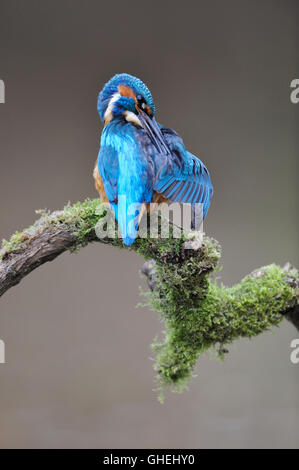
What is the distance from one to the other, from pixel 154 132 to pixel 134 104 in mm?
95

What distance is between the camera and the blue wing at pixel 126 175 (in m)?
1.24

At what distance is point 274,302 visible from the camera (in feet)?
4.65

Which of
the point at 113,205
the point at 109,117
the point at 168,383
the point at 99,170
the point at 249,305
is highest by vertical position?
the point at 109,117

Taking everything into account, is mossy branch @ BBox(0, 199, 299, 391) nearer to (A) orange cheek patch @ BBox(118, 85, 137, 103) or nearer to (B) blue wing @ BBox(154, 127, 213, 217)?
(B) blue wing @ BBox(154, 127, 213, 217)

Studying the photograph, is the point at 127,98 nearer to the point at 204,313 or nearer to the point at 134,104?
the point at 134,104

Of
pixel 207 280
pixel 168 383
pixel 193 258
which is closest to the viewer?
pixel 193 258

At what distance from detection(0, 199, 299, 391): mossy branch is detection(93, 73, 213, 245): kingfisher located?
0.10 m

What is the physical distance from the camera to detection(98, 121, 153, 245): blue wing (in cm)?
124

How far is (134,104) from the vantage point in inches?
53.6

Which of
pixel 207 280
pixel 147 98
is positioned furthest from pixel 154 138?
pixel 207 280

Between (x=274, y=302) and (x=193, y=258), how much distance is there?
1.11 ft

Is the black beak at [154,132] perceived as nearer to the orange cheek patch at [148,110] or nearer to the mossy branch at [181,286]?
the orange cheek patch at [148,110]

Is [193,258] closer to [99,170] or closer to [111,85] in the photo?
[99,170]

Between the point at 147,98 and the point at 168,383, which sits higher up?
the point at 147,98
